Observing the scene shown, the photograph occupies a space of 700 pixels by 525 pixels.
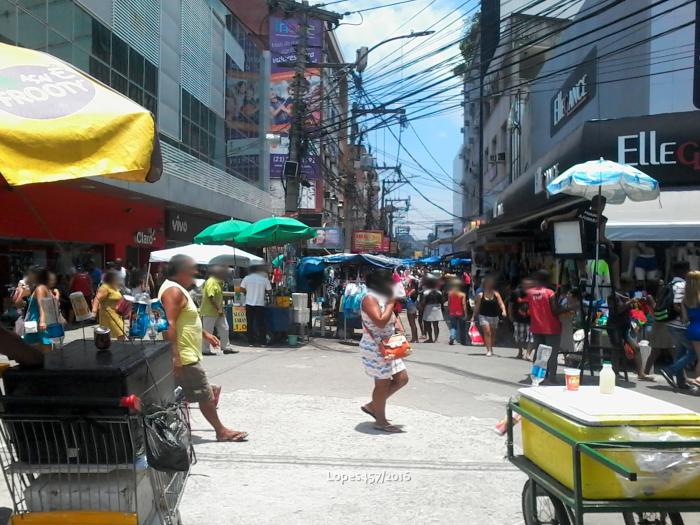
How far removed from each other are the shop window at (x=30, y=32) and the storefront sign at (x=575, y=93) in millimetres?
A: 12413

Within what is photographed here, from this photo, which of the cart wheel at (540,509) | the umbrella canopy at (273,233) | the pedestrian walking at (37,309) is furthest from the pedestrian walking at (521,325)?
the cart wheel at (540,509)

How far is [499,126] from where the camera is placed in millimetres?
32469

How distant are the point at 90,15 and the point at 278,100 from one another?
77.6ft

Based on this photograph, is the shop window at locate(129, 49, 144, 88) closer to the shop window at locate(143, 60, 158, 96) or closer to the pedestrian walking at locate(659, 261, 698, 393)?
the shop window at locate(143, 60, 158, 96)

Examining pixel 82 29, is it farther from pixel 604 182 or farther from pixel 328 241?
pixel 328 241

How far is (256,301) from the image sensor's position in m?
13.3

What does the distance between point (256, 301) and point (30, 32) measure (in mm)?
7829

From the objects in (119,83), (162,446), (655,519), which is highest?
(119,83)

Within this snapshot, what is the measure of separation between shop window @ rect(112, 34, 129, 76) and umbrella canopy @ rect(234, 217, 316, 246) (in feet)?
25.1

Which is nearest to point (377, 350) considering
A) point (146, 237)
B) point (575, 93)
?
point (575, 93)

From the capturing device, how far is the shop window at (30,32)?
1388 centimetres

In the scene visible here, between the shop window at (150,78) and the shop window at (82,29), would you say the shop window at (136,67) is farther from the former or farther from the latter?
the shop window at (82,29)

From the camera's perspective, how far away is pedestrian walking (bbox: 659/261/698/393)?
357 inches

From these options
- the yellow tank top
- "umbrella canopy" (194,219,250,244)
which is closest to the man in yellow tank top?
the yellow tank top
